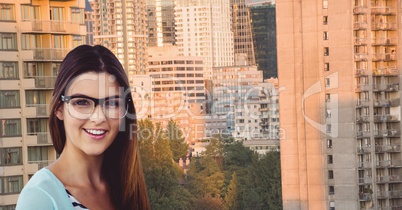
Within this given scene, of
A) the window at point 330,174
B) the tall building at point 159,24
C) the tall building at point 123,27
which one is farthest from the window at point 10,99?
the tall building at point 159,24

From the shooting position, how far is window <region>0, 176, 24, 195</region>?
25.1 ft

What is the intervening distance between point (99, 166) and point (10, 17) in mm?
7441

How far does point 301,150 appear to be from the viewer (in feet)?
48.7

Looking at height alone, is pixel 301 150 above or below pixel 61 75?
below

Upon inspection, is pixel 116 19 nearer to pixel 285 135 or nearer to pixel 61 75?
pixel 285 135

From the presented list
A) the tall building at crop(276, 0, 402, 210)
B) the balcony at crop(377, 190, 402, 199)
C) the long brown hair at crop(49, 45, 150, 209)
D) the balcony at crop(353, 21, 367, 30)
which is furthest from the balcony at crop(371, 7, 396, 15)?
the long brown hair at crop(49, 45, 150, 209)

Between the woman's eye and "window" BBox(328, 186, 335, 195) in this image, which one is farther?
"window" BBox(328, 186, 335, 195)

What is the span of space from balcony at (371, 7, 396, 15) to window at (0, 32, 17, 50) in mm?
8151

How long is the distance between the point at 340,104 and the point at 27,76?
24.6ft

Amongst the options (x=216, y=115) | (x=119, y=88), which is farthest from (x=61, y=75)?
(x=216, y=115)

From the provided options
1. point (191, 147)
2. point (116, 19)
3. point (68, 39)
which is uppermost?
point (116, 19)

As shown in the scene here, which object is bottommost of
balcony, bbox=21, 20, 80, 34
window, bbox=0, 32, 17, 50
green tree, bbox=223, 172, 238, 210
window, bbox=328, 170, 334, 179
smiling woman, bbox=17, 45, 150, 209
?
green tree, bbox=223, 172, 238, 210

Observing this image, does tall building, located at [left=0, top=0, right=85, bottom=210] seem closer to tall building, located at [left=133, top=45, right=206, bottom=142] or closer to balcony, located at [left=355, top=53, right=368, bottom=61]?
balcony, located at [left=355, top=53, right=368, bottom=61]

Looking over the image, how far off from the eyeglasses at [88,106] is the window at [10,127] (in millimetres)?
7376
